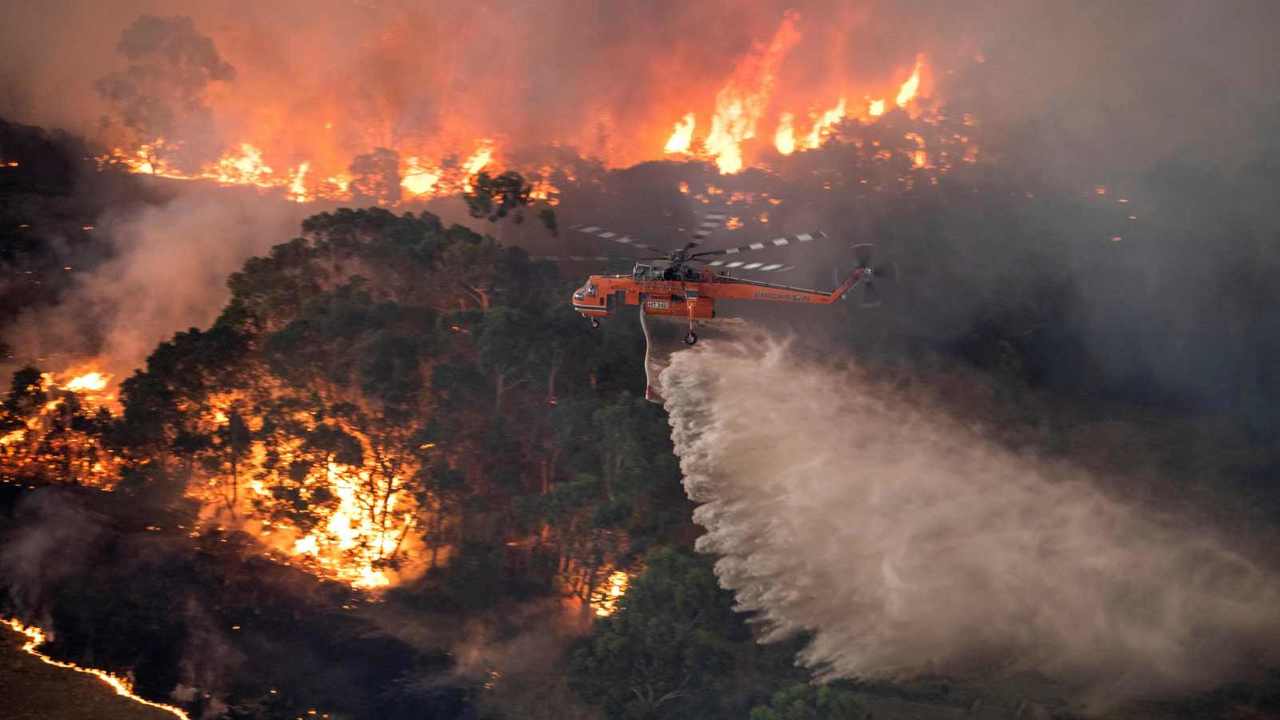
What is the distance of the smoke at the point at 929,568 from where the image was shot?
43156mm

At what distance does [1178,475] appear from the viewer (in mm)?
52062

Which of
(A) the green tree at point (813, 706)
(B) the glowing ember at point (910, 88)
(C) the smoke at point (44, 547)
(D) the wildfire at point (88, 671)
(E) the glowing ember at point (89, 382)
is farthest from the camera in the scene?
(B) the glowing ember at point (910, 88)

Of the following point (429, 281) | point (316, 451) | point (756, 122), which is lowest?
point (316, 451)

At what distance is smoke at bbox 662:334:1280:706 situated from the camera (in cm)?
4316

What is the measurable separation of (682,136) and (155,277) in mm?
36584

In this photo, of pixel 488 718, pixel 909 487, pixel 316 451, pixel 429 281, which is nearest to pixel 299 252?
pixel 429 281

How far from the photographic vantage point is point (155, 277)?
226 feet

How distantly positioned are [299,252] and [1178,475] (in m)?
45.6

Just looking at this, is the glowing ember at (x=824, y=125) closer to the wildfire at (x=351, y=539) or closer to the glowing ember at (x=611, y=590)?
the glowing ember at (x=611, y=590)

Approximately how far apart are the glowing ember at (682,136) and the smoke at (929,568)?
3457cm

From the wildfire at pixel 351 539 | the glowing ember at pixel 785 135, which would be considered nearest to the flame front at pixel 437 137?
the glowing ember at pixel 785 135

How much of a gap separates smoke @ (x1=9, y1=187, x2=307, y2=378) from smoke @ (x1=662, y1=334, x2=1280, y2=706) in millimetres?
36804

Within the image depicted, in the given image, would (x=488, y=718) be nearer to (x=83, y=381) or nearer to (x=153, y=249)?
(x=83, y=381)

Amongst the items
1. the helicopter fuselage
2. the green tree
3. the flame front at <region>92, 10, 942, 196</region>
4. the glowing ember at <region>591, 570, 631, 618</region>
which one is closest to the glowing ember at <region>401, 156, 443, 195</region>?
the flame front at <region>92, 10, 942, 196</region>
